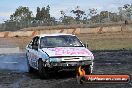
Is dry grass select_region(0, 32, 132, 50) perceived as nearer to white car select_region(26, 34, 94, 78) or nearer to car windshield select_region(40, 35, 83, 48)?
car windshield select_region(40, 35, 83, 48)

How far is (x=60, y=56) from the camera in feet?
43.3

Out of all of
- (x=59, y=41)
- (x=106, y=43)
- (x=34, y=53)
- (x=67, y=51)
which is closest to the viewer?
(x=67, y=51)

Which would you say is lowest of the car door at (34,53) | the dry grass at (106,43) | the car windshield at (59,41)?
the dry grass at (106,43)

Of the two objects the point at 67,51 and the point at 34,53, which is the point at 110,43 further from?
the point at 67,51

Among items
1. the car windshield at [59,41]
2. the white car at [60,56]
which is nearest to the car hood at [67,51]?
the white car at [60,56]

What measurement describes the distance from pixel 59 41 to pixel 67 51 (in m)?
1.26

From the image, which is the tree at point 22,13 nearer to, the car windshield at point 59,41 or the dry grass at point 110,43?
the dry grass at point 110,43

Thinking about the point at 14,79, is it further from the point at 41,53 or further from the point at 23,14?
the point at 23,14

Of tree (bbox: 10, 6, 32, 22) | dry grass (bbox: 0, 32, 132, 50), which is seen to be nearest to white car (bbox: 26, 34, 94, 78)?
dry grass (bbox: 0, 32, 132, 50)

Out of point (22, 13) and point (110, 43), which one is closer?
A: point (110, 43)

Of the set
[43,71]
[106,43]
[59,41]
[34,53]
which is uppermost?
[59,41]

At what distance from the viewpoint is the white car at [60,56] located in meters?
13.2

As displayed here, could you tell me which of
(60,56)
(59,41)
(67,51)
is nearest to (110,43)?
(59,41)

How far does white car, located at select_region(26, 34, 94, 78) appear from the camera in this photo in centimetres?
1323
